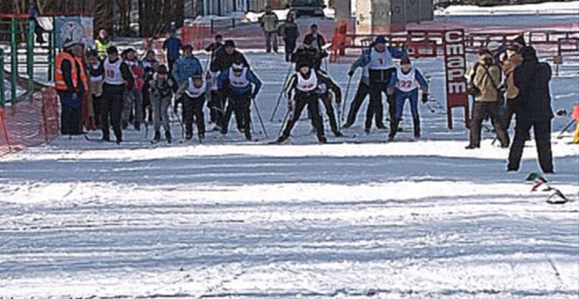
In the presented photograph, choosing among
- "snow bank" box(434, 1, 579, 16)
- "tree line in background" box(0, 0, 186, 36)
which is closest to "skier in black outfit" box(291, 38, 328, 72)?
"tree line in background" box(0, 0, 186, 36)

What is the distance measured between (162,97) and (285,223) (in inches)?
386

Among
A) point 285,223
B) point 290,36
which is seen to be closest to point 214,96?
point 285,223

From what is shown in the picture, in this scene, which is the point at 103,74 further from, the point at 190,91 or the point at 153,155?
the point at 153,155

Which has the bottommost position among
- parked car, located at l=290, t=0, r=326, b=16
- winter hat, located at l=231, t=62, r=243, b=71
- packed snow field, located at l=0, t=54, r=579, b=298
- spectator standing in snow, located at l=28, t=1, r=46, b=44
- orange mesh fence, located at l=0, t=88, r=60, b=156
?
packed snow field, located at l=0, t=54, r=579, b=298

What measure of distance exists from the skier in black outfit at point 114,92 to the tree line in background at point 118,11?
24.1 meters

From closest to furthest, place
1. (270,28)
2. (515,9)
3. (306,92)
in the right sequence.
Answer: (306,92), (270,28), (515,9)

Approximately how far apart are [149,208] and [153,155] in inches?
233

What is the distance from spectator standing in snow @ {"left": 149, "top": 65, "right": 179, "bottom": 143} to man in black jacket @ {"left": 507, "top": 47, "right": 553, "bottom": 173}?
292 inches

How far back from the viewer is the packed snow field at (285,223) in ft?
30.1

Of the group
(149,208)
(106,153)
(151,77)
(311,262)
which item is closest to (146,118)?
(151,77)

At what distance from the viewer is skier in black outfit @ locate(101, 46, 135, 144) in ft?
70.4

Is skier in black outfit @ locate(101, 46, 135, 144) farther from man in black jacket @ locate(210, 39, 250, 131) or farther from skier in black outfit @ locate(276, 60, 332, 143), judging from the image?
skier in black outfit @ locate(276, 60, 332, 143)

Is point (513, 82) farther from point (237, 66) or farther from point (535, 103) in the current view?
point (237, 66)

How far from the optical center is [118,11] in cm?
5728
